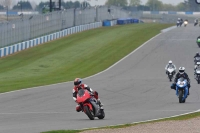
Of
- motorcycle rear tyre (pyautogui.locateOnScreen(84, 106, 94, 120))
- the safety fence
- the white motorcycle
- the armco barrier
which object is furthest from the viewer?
the safety fence

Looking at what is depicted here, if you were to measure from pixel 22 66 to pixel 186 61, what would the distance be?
12538 mm

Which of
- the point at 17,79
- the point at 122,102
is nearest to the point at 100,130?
the point at 122,102

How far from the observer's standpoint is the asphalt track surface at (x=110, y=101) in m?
16.8

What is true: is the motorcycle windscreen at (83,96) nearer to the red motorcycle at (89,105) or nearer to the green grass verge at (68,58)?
the red motorcycle at (89,105)

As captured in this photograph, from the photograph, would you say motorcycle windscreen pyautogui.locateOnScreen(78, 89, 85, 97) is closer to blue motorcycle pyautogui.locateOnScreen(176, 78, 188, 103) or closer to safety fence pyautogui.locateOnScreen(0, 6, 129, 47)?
blue motorcycle pyautogui.locateOnScreen(176, 78, 188, 103)

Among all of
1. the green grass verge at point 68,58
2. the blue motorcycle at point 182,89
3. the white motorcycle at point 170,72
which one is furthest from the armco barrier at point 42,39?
the blue motorcycle at point 182,89

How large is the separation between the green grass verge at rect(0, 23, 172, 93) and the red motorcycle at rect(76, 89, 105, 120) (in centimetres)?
1155

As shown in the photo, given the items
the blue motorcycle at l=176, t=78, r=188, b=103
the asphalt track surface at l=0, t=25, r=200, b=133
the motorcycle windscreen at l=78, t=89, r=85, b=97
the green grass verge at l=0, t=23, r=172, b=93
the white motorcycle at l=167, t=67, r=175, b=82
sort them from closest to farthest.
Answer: the asphalt track surface at l=0, t=25, r=200, b=133, the motorcycle windscreen at l=78, t=89, r=85, b=97, the blue motorcycle at l=176, t=78, r=188, b=103, the white motorcycle at l=167, t=67, r=175, b=82, the green grass verge at l=0, t=23, r=172, b=93

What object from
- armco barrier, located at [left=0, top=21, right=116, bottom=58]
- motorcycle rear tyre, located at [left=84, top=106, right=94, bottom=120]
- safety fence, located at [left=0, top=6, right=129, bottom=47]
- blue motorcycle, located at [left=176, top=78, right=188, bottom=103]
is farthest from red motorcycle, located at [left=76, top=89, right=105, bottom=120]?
safety fence, located at [left=0, top=6, right=129, bottom=47]

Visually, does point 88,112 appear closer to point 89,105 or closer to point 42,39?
point 89,105

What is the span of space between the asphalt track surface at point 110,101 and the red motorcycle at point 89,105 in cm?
23

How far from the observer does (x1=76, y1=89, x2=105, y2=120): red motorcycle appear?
17.4m

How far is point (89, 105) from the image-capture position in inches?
687

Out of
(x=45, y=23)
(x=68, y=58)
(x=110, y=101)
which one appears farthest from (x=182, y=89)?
(x=45, y=23)
